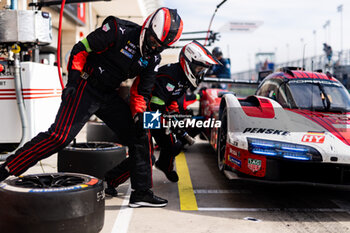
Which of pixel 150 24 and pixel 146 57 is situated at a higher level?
pixel 150 24

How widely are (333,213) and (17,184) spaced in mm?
2740

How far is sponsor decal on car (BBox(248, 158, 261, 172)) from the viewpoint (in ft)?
11.1

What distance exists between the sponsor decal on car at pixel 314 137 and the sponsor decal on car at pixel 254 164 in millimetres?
455

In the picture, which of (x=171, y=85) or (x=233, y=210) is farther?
(x=171, y=85)

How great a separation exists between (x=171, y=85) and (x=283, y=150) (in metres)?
1.42

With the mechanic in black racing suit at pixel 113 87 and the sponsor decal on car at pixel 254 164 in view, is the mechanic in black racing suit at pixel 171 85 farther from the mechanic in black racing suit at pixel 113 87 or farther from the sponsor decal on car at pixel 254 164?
the sponsor decal on car at pixel 254 164

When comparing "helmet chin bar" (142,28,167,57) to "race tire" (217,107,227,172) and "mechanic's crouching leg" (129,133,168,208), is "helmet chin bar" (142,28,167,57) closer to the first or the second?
"mechanic's crouching leg" (129,133,168,208)

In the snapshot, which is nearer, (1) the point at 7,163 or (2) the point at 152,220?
(1) the point at 7,163

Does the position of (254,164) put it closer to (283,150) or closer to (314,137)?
(283,150)

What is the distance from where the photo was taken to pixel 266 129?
3.62 metres

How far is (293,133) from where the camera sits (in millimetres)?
3521

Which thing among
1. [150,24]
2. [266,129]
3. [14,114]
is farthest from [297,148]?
[14,114]

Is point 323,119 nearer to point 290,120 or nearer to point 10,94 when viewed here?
point 290,120

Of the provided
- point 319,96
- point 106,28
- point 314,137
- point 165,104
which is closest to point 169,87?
point 165,104
